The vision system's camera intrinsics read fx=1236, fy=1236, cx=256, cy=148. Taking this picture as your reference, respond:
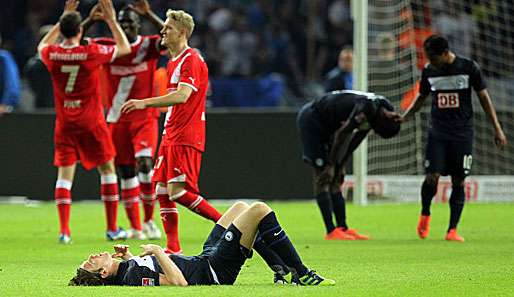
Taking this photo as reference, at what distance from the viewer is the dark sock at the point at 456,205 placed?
1354 cm

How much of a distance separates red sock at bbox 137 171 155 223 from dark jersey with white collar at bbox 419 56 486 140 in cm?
325

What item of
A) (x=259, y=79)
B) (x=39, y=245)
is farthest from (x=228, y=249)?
(x=259, y=79)

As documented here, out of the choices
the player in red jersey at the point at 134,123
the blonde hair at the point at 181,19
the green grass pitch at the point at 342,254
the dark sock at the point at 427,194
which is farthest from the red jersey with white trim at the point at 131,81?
the dark sock at the point at 427,194

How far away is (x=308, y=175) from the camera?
20.1m

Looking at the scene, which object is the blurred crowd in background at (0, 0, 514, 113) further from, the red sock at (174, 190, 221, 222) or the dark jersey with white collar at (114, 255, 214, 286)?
the dark jersey with white collar at (114, 255, 214, 286)

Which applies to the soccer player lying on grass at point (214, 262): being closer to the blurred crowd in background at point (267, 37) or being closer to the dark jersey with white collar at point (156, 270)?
the dark jersey with white collar at point (156, 270)

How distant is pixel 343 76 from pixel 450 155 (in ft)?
16.8

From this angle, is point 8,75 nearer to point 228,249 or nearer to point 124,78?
point 124,78

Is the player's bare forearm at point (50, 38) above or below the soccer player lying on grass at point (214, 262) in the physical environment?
above

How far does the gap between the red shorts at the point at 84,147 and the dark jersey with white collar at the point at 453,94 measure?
3604 millimetres

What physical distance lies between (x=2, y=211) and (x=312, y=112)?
6664 millimetres

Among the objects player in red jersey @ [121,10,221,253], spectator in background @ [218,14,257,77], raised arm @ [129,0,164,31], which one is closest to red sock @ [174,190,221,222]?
player in red jersey @ [121,10,221,253]

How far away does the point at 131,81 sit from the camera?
13.9 metres

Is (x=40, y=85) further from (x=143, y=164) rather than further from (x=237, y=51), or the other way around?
(x=143, y=164)
